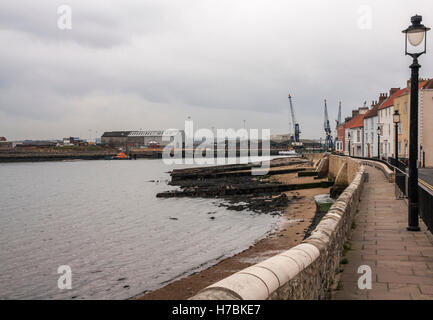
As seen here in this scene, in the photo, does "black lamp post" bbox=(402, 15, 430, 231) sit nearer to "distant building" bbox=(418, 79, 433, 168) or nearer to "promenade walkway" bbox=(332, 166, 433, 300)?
"promenade walkway" bbox=(332, 166, 433, 300)

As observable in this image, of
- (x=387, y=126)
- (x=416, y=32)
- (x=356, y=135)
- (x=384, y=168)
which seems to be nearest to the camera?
(x=416, y=32)

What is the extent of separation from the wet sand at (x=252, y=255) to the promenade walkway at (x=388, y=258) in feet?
14.7

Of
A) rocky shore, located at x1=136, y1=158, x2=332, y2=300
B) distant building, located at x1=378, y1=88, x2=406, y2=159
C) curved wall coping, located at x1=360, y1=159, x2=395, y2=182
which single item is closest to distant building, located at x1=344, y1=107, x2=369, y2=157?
distant building, located at x1=378, y1=88, x2=406, y2=159

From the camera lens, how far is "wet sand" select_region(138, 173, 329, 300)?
11.2 meters

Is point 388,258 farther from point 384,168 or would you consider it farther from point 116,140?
point 116,140

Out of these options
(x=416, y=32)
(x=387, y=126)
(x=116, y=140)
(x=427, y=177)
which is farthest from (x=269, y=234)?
(x=116, y=140)

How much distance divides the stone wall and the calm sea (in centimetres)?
786

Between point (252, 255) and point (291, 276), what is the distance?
11.4 metres

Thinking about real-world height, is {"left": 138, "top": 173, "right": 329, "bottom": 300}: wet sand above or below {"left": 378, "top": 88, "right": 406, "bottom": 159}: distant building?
below

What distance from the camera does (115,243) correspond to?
62.2 feet

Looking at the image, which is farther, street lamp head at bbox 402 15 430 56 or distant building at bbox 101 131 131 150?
distant building at bbox 101 131 131 150

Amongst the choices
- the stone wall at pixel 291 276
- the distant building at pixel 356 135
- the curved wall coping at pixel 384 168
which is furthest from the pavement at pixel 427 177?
the distant building at pixel 356 135

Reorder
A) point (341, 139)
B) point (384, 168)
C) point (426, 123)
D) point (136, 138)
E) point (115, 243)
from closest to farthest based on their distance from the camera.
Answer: point (115, 243) < point (384, 168) < point (426, 123) < point (341, 139) < point (136, 138)

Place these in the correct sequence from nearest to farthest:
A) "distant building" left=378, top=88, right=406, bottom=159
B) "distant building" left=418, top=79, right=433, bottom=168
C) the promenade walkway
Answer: the promenade walkway, "distant building" left=418, top=79, right=433, bottom=168, "distant building" left=378, top=88, right=406, bottom=159
